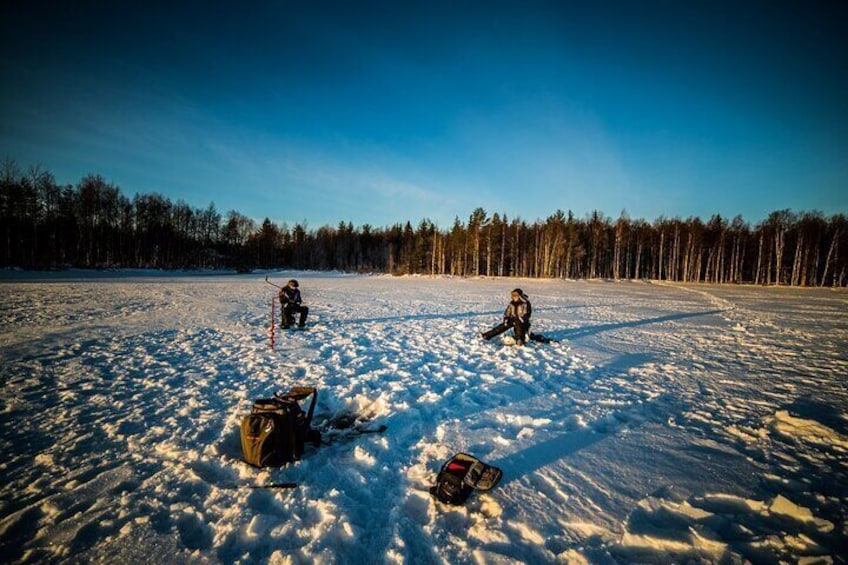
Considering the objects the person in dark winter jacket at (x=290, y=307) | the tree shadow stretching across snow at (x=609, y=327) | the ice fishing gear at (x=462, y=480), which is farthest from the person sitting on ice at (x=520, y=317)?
the person in dark winter jacket at (x=290, y=307)

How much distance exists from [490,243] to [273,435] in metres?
62.6

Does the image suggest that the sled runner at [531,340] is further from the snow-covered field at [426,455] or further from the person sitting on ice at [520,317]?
the snow-covered field at [426,455]

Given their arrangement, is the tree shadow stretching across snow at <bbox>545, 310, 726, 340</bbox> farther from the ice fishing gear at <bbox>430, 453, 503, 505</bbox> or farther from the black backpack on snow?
the black backpack on snow

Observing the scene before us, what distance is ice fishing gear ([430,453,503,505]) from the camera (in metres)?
3.16

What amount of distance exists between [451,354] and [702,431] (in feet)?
16.5

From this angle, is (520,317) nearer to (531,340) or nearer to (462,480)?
(531,340)

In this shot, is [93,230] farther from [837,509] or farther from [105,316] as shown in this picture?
[837,509]

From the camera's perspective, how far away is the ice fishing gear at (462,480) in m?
3.16

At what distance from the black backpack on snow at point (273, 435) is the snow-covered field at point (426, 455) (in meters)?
0.15

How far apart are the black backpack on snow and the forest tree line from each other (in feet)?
172

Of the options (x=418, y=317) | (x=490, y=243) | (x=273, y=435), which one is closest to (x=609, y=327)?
(x=418, y=317)

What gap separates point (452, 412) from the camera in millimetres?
5219

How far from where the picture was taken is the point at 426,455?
4.05m

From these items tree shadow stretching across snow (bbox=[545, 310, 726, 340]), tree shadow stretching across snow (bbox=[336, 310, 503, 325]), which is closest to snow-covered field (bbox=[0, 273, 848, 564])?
tree shadow stretching across snow (bbox=[545, 310, 726, 340])
